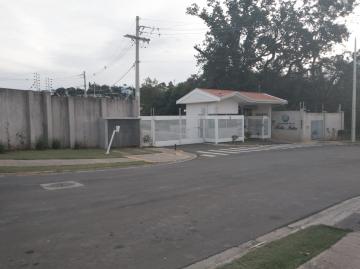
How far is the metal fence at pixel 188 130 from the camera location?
2505 cm

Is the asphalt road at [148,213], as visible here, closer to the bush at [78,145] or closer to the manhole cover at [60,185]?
the manhole cover at [60,185]

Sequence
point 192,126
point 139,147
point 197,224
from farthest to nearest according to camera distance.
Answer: point 192,126 → point 139,147 → point 197,224

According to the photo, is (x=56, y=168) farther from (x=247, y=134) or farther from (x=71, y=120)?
(x=247, y=134)

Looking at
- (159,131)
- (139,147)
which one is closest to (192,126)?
(159,131)

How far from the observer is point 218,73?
4538cm

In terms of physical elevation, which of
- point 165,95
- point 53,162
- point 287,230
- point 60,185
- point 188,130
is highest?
point 165,95

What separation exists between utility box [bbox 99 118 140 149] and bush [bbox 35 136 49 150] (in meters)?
3.44

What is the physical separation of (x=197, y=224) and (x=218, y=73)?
40.0 meters

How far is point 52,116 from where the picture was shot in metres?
21.2

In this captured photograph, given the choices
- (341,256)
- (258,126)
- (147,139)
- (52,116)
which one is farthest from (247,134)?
(341,256)

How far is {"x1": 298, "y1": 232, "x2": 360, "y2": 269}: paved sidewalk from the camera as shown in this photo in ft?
15.4

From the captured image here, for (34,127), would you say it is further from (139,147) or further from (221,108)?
(221,108)

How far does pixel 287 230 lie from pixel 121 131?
17.6 metres

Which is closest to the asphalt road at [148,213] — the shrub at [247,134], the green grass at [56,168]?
the green grass at [56,168]
